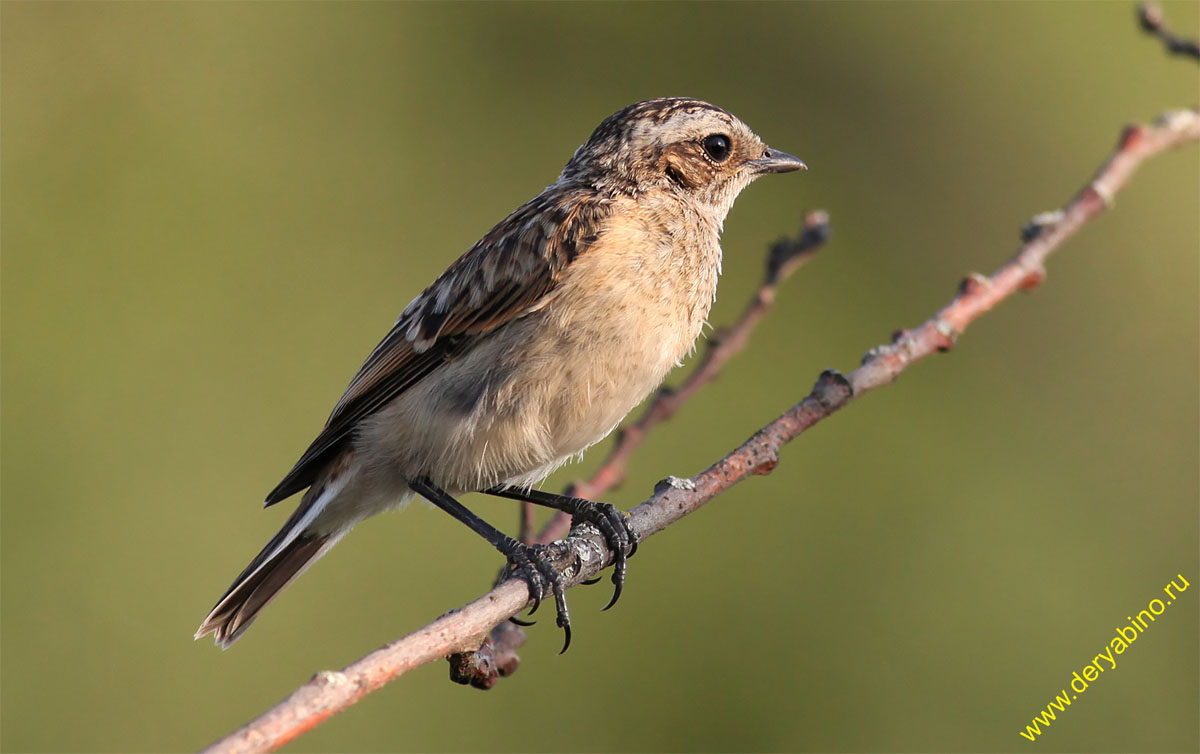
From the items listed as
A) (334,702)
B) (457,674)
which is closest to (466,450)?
(457,674)

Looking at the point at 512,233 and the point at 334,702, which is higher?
the point at 512,233

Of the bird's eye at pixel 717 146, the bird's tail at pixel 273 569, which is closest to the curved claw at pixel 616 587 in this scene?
the bird's tail at pixel 273 569

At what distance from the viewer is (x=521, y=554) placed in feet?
11.5

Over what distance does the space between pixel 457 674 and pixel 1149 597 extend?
3.95 meters

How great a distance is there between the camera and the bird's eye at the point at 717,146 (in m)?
4.46

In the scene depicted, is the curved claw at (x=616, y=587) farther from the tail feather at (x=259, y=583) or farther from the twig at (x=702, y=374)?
the tail feather at (x=259, y=583)

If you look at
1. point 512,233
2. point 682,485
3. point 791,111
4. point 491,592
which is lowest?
point 491,592

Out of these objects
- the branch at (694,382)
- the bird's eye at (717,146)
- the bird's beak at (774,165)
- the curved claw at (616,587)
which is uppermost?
the bird's eye at (717,146)

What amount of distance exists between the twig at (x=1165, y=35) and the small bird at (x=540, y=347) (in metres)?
1.39

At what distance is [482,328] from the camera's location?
13.1ft

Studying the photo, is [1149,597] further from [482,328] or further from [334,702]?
[334,702]

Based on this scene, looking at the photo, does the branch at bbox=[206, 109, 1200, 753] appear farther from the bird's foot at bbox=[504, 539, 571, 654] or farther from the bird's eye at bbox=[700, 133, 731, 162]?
the bird's eye at bbox=[700, 133, 731, 162]

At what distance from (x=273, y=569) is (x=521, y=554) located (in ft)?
4.30

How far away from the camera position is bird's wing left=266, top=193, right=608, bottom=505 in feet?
13.0
